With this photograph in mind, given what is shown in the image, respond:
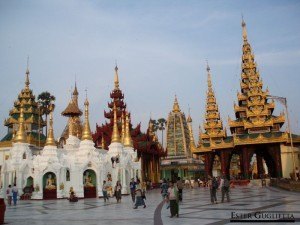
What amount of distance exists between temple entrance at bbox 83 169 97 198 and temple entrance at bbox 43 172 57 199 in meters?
2.53

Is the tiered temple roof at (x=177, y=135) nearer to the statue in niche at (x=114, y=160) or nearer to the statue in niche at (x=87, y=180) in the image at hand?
the statue in niche at (x=114, y=160)

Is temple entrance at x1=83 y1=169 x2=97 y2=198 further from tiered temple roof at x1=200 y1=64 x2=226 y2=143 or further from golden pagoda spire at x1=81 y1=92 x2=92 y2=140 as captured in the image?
tiered temple roof at x1=200 y1=64 x2=226 y2=143

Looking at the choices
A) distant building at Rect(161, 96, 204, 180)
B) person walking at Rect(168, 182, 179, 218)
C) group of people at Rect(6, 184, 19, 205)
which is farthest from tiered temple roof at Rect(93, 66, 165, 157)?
person walking at Rect(168, 182, 179, 218)

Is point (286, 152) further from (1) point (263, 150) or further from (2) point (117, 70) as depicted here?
(2) point (117, 70)

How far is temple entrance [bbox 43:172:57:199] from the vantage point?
31.0 meters

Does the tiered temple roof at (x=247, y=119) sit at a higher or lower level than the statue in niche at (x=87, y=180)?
higher

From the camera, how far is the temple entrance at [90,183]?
103 feet

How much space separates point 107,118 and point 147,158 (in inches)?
410

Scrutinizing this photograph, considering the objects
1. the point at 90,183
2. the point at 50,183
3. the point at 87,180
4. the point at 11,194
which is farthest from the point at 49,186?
the point at 11,194

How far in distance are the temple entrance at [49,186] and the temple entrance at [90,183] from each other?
253 cm

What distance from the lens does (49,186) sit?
31.1 meters

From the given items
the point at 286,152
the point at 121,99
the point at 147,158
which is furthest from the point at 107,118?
the point at 286,152

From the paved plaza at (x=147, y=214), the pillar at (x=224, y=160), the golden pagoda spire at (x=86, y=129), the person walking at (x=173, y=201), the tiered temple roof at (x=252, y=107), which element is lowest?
the paved plaza at (x=147, y=214)

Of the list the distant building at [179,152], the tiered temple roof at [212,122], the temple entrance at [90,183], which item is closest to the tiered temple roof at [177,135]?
the distant building at [179,152]
